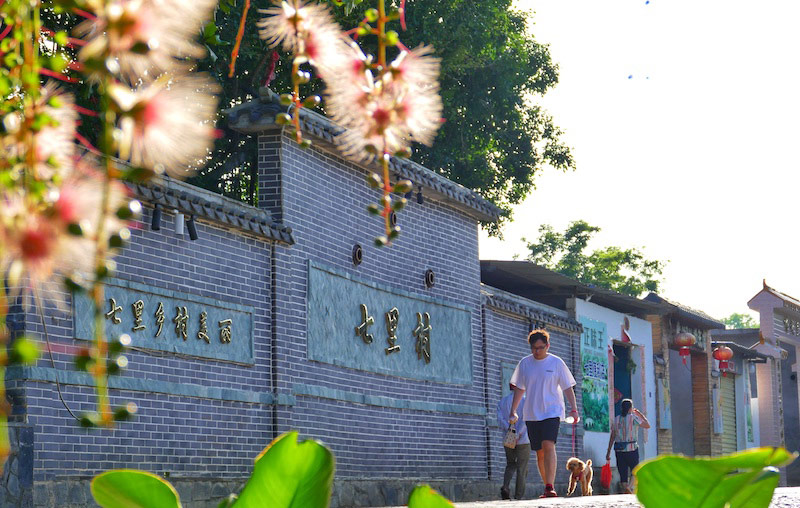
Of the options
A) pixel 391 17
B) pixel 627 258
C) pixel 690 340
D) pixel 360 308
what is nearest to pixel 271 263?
pixel 360 308

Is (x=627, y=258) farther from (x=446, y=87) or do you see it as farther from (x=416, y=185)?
(x=416, y=185)

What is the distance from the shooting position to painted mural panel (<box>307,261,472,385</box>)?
12211 mm

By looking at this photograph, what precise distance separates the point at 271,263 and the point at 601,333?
1135cm

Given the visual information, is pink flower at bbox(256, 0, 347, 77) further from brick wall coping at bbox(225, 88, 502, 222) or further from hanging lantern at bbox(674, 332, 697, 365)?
hanging lantern at bbox(674, 332, 697, 365)

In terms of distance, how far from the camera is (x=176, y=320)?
998 cm

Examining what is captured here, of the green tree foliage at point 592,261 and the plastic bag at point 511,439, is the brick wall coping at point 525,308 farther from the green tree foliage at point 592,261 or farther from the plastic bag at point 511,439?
the green tree foliage at point 592,261

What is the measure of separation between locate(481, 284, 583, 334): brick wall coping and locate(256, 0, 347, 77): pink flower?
14.6m

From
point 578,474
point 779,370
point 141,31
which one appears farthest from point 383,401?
point 779,370

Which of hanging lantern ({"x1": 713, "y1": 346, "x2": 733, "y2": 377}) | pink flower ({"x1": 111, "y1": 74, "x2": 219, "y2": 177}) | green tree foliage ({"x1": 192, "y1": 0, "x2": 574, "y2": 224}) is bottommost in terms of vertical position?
pink flower ({"x1": 111, "y1": 74, "x2": 219, "y2": 177})

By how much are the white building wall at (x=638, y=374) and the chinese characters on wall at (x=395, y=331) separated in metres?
6.96

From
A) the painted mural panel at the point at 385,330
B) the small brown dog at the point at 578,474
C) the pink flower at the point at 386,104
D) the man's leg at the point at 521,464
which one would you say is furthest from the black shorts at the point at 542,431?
the pink flower at the point at 386,104

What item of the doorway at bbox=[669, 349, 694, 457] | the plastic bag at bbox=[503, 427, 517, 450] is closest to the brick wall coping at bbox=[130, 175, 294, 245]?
the plastic bag at bbox=[503, 427, 517, 450]

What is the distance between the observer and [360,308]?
13.0 meters

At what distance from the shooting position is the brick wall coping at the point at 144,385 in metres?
8.38
